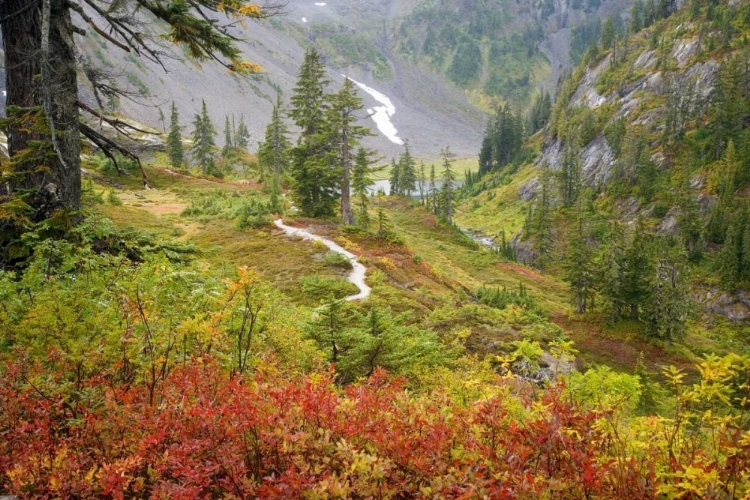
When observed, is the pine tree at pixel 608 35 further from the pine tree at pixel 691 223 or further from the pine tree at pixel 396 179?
the pine tree at pixel 691 223

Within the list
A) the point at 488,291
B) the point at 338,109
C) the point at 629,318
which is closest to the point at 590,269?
the point at 629,318

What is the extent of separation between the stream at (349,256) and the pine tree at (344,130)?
226 inches

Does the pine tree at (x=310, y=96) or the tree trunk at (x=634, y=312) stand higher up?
the pine tree at (x=310, y=96)

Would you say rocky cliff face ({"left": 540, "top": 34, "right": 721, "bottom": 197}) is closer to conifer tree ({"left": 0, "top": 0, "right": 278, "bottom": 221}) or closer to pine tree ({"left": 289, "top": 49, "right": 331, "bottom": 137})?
pine tree ({"left": 289, "top": 49, "right": 331, "bottom": 137})

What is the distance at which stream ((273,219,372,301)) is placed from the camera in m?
20.9

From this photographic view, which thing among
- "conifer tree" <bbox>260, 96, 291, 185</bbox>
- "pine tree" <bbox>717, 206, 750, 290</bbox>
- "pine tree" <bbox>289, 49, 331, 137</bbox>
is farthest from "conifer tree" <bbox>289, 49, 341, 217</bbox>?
"pine tree" <bbox>717, 206, 750, 290</bbox>

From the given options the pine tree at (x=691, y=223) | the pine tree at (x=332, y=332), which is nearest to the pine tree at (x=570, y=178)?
the pine tree at (x=691, y=223)

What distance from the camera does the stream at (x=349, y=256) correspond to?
68.7 ft

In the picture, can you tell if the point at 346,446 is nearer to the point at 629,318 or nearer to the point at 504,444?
the point at 504,444

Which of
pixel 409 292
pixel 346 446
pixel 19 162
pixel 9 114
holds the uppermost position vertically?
pixel 9 114

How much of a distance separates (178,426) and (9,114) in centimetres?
569

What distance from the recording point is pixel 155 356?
4.70 m

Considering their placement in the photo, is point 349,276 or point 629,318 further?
point 629,318

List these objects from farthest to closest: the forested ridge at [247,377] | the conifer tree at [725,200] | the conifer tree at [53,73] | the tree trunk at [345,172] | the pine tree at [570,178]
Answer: the pine tree at [570,178] → the conifer tree at [725,200] → the tree trunk at [345,172] → the conifer tree at [53,73] → the forested ridge at [247,377]
